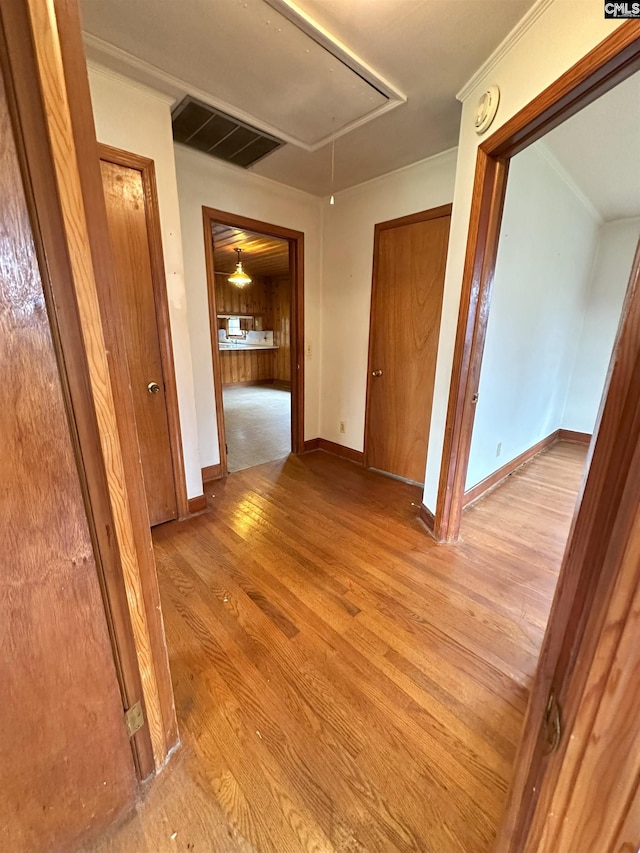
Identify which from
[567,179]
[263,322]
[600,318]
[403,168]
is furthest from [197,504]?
[263,322]

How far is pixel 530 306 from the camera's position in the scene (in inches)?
108

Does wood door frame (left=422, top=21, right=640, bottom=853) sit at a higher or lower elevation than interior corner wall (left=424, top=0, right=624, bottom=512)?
lower

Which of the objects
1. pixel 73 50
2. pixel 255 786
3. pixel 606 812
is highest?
pixel 73 50

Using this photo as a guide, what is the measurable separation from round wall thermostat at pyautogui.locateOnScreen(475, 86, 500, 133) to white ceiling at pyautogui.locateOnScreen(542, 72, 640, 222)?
61 centimetres

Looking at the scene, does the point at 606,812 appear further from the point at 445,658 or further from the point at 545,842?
the point at 445,658

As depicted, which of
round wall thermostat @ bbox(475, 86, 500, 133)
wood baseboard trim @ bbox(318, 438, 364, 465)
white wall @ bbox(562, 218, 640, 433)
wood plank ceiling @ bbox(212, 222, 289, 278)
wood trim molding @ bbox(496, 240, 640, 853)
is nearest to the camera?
wood trim molding @ bbox(496, 240, 640, 853)

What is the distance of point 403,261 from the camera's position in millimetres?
2748

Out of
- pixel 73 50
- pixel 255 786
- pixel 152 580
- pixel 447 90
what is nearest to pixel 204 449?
pixel 152 580

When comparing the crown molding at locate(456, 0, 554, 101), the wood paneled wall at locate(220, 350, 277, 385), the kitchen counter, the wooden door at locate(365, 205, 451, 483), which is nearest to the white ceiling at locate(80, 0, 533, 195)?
the crown molding at locate(456, 0, 554, 101)

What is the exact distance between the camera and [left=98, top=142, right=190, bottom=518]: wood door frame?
1.83m

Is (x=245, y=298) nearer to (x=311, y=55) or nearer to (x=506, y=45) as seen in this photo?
(x=311, y=55)

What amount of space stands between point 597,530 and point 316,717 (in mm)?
1235

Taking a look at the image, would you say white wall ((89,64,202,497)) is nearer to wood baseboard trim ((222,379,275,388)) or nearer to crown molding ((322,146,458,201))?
crown molding ((322,146,458,201))

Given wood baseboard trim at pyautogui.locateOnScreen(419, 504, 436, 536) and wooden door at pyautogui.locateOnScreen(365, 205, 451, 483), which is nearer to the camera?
wood baseboard trim at pyautogui.locateOnScreen(419, 504, 436, 536)
